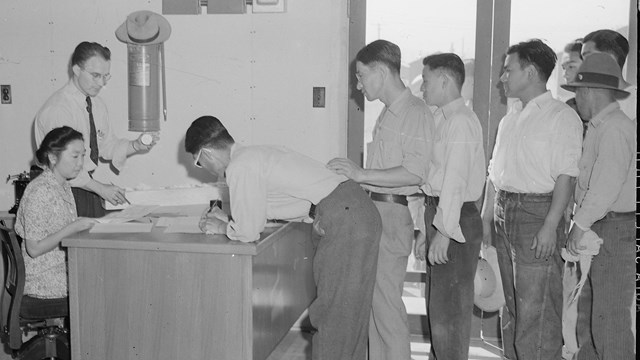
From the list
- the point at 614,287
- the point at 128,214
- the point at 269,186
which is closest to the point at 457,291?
the point at 614,287

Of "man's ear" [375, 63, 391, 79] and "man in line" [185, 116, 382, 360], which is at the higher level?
"man's ear" [375, 63, 391, 79]

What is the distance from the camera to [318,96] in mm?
3682

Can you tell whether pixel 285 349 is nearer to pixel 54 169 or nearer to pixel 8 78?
pixel 54 169

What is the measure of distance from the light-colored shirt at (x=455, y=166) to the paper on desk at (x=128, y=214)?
4.19ft

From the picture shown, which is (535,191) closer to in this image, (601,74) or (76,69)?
(601,74)

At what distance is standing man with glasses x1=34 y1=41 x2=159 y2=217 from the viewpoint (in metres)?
3.23

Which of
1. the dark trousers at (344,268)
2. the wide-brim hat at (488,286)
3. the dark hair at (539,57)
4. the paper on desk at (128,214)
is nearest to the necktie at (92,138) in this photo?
the paper on desk at (128,214)

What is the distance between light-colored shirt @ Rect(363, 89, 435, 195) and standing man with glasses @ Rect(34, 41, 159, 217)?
137 centimetres

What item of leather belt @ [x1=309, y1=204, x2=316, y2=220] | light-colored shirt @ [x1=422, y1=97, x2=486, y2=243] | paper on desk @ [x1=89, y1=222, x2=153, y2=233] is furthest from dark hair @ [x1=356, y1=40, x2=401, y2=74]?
paper on desk @ [x1=89, y1=222, x2=153, y2=233]

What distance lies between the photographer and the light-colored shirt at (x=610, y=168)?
7.97 ft

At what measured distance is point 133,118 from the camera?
12.4 ft

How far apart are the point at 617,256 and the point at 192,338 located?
1588 mm

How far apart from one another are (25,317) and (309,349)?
4.76 feet

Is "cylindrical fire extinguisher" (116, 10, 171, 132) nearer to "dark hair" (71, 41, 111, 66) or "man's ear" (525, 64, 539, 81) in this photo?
"dark hair" (71, 41, 111, 66)
